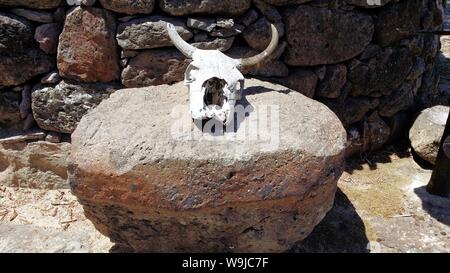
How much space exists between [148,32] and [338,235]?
2.01m

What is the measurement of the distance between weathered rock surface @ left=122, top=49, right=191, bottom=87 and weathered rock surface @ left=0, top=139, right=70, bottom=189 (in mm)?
878

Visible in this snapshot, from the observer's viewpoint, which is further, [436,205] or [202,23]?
[436,205]

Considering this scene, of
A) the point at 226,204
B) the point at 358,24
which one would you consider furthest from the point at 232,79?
the point at 358,24

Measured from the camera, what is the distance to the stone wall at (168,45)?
9.11 feet

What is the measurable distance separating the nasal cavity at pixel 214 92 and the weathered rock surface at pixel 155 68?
654 millimetres

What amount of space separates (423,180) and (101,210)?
2.79 meters

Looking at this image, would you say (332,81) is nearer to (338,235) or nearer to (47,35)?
(338,235)

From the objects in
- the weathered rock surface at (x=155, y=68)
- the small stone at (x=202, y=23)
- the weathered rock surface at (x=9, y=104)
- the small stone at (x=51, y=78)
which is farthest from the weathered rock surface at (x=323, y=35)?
the weathered rock surface at (x=9, y=104)

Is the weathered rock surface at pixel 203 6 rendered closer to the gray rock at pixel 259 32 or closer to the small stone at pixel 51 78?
the gray rock at pixel 259 32

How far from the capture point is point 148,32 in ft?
9.07

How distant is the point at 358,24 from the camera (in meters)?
3.10

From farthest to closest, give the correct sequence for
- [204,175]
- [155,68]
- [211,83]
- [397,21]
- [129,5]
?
1. [397,21]
2. [155,68]
3. [129,5]
4. [211,83]
5. [204,175]

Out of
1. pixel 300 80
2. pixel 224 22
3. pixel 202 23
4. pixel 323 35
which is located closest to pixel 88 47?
pixel 202 23

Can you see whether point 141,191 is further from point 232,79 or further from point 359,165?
point 359,165
